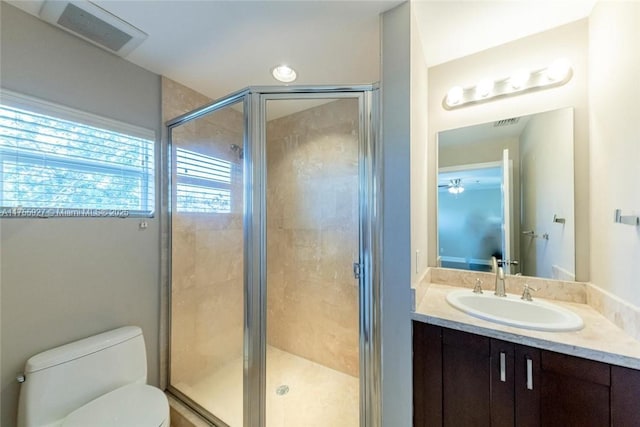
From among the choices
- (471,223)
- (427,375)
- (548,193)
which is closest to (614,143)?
(548,193)

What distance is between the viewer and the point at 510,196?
59.6 inches

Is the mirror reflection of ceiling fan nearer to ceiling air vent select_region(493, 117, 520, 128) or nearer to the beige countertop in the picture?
ceiling air vent select_region(493, 117, 520, 128)

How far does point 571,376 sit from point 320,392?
59.8 inches

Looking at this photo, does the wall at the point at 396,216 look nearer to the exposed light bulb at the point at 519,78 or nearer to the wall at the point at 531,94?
the wall at the point at 531,94

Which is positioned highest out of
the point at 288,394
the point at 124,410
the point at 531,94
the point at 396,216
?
the point at 531,94

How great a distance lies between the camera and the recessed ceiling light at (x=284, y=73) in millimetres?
1679

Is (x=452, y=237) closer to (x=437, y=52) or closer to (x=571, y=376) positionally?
(x=571, y=376)

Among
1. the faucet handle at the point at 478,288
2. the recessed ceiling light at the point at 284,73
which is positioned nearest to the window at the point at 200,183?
the recessed ceiling light at the point at 284,73

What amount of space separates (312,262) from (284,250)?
0.29 metres

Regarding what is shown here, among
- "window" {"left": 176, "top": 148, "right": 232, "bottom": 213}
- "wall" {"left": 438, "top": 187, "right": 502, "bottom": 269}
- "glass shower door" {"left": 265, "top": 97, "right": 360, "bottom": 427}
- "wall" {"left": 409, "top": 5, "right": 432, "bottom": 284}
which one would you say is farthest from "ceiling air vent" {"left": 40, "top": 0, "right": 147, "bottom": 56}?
"wall" {"left": 438, "top": 187, "right": 502, "bottom": 269}

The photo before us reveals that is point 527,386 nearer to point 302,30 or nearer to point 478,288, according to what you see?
point 478,288

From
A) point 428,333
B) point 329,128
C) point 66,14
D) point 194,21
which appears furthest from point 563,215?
point 66,14

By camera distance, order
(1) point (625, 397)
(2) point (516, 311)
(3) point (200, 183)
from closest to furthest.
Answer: (1) point (625, 397)
(2) point (516, 311)
(3) point (200, 183)

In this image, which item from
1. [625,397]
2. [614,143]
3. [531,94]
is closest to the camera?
[625,397]
